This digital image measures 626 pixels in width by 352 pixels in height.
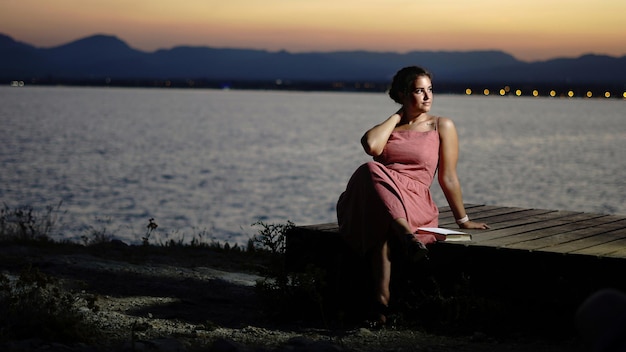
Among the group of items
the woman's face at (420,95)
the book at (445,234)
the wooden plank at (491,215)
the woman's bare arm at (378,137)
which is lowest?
the wooden plank at (491,215)

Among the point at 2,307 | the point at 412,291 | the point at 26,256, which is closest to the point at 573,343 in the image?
the point at 412,291

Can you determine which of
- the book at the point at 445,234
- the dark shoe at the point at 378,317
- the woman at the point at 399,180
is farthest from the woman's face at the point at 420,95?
the dark shoe at the point at 378,317

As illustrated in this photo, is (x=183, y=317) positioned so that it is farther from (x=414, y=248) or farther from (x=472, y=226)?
(x=472, y=226)

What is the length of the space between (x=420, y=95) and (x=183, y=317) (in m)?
2.45

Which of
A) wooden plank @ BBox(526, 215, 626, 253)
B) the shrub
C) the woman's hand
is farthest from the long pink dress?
the shrub

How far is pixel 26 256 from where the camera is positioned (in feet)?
33.0

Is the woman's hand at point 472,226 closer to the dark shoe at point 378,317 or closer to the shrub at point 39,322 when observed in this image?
the dark shoe at point 378,317

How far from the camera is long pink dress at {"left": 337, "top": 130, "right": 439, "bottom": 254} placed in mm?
6609

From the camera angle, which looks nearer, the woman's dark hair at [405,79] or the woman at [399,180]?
the woman at [399,180]

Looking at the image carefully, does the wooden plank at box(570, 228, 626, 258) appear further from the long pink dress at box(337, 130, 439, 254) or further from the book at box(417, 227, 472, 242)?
the long pink dress at box(337, 130, 439, 254)

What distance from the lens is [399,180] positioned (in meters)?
6.84

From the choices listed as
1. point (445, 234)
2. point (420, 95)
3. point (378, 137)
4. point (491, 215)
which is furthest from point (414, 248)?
point (491, 215)

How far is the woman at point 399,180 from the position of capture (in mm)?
6621

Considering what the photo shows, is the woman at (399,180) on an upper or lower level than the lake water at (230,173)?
upper
